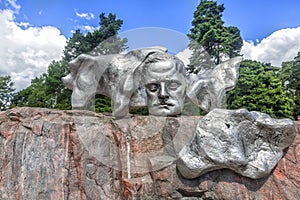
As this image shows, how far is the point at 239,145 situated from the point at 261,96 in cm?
1039

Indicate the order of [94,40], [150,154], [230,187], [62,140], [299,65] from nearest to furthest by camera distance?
[230,187]
[62,140]
[150,154]
[94,40]
[299,65]

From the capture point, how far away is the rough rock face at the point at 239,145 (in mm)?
3006

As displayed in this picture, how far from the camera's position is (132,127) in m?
3.75

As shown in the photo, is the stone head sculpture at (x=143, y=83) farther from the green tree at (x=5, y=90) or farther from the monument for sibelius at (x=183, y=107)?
the green tree at (x=5, y=90)

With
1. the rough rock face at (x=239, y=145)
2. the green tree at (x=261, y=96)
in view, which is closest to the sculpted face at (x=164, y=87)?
the rough rock face at (x=239, y=145)

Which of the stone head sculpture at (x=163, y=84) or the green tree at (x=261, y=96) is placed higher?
the green tree at (x=261, y=96)

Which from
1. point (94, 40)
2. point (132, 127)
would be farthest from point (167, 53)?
point (94, 40)

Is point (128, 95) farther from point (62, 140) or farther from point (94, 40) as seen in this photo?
point (94, 40)

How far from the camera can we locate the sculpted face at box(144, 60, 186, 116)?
4.26 meters

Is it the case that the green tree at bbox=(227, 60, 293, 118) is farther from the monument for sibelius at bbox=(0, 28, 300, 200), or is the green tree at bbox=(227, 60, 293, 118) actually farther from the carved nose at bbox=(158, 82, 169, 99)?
the monument for sibelius at bbox=(0, 28, 300, 200)

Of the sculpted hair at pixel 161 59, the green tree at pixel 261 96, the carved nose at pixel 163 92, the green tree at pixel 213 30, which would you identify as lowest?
the carved nose at pixel 163 92

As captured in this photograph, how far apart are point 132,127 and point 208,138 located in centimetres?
108

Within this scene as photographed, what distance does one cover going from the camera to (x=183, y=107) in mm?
4543

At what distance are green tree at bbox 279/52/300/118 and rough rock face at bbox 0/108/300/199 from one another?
12.1 metres
